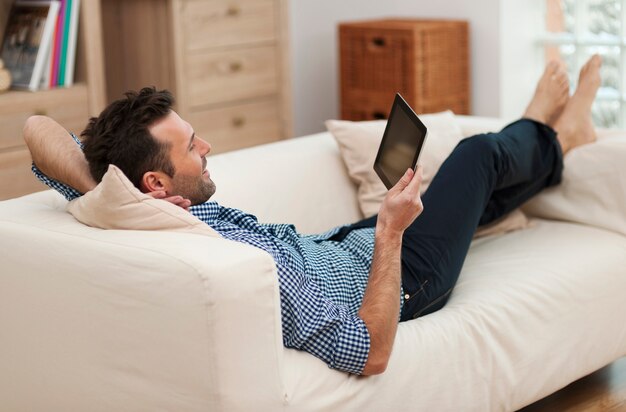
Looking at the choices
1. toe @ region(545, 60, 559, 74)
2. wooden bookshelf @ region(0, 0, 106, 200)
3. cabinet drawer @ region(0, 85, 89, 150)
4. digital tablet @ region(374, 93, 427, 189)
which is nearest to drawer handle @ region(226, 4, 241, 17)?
wooden bookshelf @ region(0, 0, 106, 200)

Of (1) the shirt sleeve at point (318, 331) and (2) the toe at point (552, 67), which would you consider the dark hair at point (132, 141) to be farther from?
(2) the toe at point (552, 67)

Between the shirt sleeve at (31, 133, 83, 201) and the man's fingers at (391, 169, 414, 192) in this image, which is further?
the shirt sleeve at (31, 133, 83, 201)

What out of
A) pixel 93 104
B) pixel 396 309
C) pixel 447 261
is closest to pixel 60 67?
pixel 93 104

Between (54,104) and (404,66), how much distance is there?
134 cm

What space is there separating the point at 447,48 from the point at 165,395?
2.63 metres

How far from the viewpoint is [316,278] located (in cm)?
203

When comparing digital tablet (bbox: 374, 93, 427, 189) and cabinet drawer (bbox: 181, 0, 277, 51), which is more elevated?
cabinet drawer (bbox: 181, 0, 277, 51)

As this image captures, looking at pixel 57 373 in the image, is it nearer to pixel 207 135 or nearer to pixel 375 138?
pixel 375 138

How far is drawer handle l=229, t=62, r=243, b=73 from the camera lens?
156 inches

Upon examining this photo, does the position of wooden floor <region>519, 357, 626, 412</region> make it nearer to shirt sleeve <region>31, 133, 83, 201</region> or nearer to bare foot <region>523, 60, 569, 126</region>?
bare foot <region>523, 60, 569, 126</region>

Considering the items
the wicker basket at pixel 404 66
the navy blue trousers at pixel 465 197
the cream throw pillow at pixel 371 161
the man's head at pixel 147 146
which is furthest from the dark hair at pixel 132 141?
the wicker basket at pixel 404 66

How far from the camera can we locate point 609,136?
2734 millimetres

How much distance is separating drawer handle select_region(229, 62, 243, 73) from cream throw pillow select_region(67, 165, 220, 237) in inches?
84.9

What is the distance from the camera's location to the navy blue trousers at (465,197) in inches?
86.4
